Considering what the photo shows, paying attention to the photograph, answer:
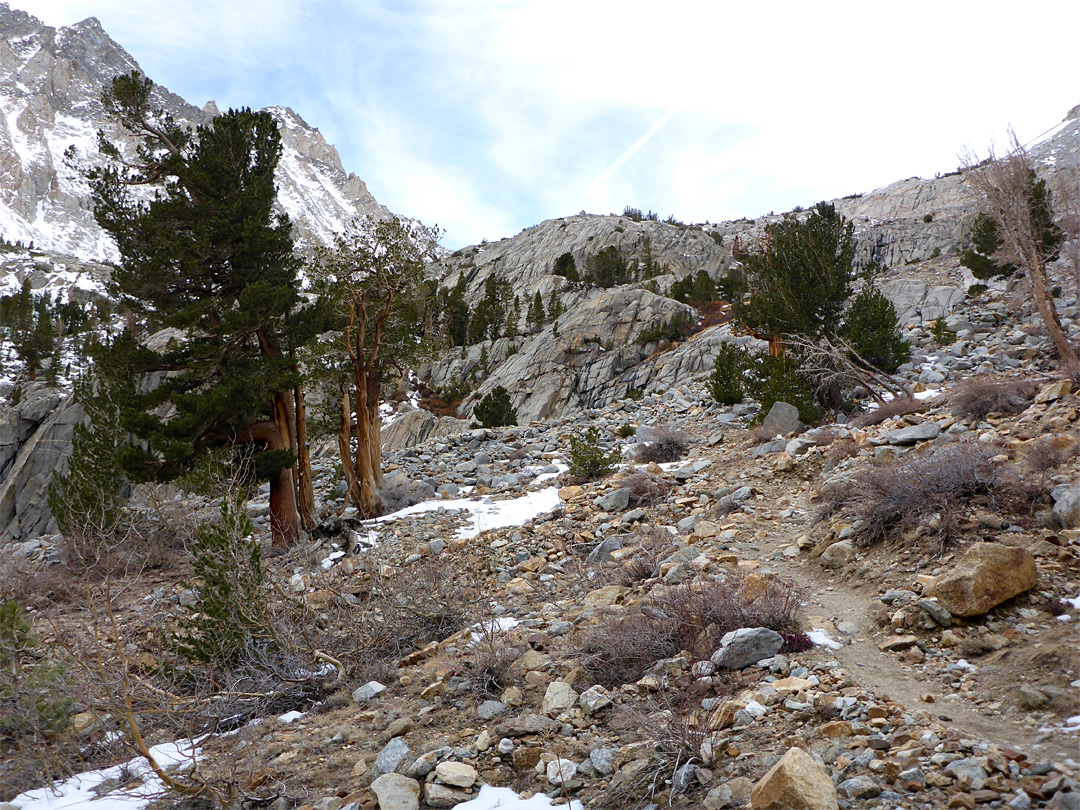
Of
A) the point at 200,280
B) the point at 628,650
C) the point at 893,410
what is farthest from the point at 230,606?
the point at 893,410

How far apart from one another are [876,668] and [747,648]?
805 millimetres

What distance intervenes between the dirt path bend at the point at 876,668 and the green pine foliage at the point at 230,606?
16.7 ft

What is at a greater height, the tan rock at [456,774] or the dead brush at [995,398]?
the dead brush at [995,398]

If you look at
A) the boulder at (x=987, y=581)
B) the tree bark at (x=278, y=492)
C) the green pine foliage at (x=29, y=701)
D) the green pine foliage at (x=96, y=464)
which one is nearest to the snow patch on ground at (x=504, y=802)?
the boulder at (x=987, y=581)

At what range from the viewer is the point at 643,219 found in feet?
250

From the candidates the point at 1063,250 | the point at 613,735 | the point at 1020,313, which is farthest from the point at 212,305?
the point at 1020,313

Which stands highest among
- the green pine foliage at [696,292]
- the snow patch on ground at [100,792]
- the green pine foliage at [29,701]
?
the green pine foliage at [696,292]

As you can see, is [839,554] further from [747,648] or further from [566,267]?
[566,267]

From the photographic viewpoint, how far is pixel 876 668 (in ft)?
12.9

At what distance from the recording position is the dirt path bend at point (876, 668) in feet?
9.72

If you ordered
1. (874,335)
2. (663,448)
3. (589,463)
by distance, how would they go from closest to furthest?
(589,463), (663,448), (874,335)

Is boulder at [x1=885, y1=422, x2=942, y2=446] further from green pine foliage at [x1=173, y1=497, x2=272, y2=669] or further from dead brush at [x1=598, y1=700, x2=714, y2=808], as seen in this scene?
green pine foliage at [x1=173, y1=497, x2=272, y2=669]

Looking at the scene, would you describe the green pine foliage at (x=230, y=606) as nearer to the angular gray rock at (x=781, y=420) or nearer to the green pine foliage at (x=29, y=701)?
the green pine foliage at (x=29, y=701)

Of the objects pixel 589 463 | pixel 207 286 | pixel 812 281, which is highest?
pixel 207 286
